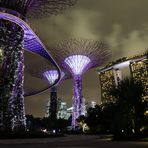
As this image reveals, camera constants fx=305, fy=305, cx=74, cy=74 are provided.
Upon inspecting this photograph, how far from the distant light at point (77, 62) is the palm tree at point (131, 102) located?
2495cm

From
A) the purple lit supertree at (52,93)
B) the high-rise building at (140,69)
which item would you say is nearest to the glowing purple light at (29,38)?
the purple lit supertree at (52,93)

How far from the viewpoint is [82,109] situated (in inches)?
2810

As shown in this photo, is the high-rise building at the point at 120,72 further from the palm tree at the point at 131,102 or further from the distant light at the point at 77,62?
the palm tree at the point at 131,102

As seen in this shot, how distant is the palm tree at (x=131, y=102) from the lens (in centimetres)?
3675

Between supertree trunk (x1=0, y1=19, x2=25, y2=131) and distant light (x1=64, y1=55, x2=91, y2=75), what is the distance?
25409mm

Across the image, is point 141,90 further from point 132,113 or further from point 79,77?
point 79,77

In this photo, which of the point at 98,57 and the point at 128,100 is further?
the point at 98,57

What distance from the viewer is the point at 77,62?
2539 inches

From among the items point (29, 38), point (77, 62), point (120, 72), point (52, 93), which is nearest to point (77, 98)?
point (77, 62)

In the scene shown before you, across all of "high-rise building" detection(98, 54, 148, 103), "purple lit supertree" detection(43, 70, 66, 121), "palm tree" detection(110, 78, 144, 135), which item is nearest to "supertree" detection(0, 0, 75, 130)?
"palm tree" detection(110, 78, 144, 135)

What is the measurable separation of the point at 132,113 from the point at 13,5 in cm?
2003

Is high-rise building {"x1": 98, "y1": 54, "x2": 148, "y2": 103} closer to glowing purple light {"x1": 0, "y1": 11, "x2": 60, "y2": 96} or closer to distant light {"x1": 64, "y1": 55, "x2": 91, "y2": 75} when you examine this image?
distant light {"x1": 64, "y1": 55, "x2": 91, "y2": 75}

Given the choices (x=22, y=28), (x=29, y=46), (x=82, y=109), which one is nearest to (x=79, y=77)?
(x=82, y=109)

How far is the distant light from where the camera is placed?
62.9m
